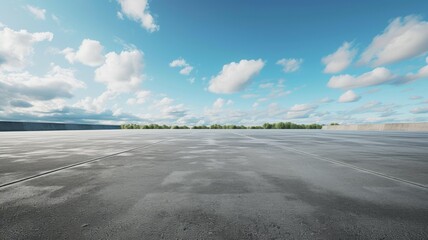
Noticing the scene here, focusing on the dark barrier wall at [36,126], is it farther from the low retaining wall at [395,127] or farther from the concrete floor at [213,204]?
the low retaining wall at [395,127]

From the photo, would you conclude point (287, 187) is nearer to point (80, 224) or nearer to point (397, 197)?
point (397, 197)

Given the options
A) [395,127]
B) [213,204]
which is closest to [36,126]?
[213,204]

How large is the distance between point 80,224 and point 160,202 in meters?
0.89

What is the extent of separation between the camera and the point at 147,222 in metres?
2.08

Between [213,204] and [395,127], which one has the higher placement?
[395,127]

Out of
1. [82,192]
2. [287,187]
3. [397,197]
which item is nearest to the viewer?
[397,197]

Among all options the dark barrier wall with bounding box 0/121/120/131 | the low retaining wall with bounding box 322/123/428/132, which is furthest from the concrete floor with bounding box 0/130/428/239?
the low retaining wall with bounding box 322/123/428/132

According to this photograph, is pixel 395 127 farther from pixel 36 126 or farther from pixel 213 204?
pixel 36 126

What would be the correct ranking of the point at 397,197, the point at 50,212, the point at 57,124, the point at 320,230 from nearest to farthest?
the point at 320,230 → the point at 50,212 → the point at 397,197 → the point at 57,124

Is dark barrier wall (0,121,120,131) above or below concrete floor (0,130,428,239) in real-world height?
above

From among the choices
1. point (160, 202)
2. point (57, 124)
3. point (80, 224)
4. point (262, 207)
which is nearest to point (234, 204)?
point (262, 207)

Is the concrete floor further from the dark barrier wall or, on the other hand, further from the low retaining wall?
the low retaining wall

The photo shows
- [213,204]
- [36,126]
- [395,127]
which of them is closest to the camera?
[213,204]

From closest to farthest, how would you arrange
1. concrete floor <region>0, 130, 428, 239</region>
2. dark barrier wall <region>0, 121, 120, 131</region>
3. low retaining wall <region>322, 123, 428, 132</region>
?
1. concrete floor <region>0, 130, 428, 239</region>
2. dark barrier wall <region>0, 121, 120, 131</region>
3. low retaining wall <region>322, 123, 428, 132</region>
